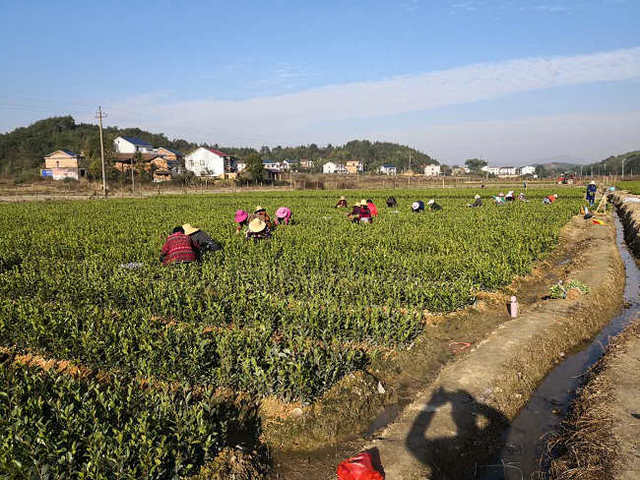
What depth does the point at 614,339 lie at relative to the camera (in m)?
6.95

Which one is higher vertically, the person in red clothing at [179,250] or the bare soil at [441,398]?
the person in red clothing at [179,250]

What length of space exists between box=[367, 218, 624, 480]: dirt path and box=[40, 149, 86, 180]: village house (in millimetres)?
79985

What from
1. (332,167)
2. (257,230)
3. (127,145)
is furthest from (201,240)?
(332,167)

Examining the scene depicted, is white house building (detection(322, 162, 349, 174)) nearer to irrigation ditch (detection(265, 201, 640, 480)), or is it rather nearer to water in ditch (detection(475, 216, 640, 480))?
irrigation ditch (detection(265, 201, 640, 480))

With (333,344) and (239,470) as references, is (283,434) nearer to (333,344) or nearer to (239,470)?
(239,470)

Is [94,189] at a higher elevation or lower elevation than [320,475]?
higher

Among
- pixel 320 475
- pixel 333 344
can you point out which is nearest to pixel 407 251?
pixel 333 344

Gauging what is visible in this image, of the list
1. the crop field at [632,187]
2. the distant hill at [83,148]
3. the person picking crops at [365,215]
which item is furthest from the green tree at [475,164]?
the person picking crops at [365,215]

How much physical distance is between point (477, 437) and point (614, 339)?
398 centimetres

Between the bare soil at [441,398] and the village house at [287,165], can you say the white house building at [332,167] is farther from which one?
the bare soil at [441,398]

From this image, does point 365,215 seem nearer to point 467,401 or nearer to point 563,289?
point 563,289

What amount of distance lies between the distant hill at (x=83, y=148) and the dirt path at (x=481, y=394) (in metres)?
63.7

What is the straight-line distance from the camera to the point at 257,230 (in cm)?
1380

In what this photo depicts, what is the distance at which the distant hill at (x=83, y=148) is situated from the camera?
81.6 metres
